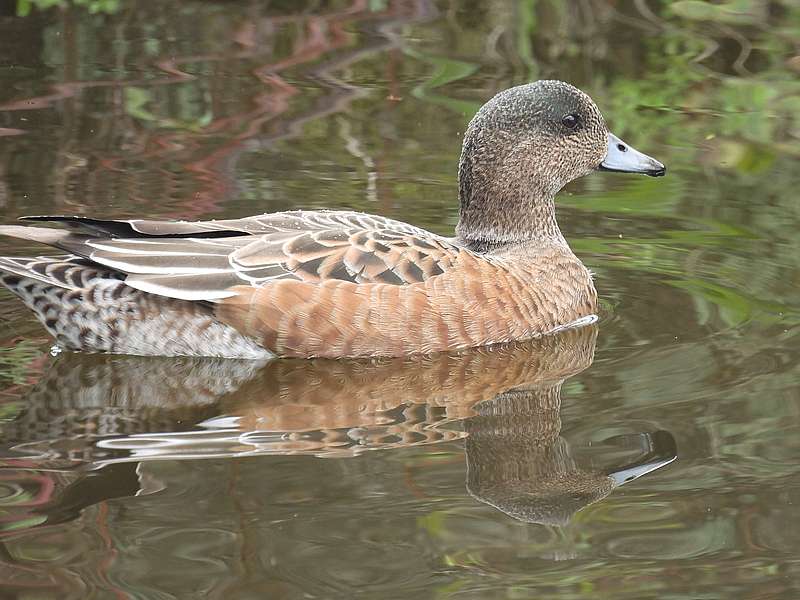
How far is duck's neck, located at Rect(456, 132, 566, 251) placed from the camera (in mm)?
7738

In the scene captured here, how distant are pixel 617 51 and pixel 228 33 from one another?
3.12 metres

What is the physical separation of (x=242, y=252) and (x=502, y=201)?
153 centimetres

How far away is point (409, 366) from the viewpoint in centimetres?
694

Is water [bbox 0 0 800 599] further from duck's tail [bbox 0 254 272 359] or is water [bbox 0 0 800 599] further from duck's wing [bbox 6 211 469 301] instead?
duck's wing [bbox 6 211 469 301]

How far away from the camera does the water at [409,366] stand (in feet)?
16.2

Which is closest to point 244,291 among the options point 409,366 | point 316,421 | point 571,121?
point 409,366

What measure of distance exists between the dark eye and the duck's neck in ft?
0.74

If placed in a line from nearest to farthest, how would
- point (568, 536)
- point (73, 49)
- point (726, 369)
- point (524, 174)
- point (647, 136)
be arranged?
point (568, 536)
point (726, 369)
point (524, 174)
point (647, 136)
point (73, 49)

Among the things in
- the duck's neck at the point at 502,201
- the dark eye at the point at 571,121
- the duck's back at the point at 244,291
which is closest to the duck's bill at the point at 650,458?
the duck's back at the point at 244,291

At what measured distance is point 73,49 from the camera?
11.6 m

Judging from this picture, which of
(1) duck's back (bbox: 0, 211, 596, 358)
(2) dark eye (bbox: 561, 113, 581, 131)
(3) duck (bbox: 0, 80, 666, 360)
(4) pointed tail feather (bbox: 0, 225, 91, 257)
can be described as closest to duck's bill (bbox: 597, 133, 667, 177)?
(2) dark eye (bbox: 561, 113, 581, 131)

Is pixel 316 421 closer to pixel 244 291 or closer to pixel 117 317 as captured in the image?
pixel 244 291

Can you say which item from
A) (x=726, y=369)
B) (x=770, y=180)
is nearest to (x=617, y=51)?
(x=770, y=180)

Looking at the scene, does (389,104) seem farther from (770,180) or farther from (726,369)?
(726,369)
